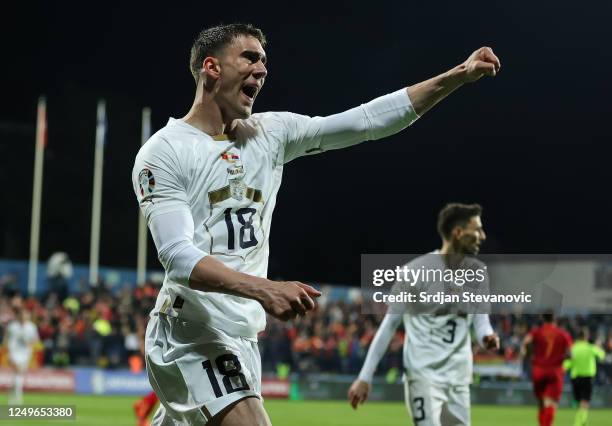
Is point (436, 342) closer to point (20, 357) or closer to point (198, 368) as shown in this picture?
A: point (198, 368)

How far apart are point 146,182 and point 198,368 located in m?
0.89

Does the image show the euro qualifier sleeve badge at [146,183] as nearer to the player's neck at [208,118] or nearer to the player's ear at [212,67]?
the player's neck at [208,118]

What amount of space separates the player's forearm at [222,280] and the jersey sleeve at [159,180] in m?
0.37

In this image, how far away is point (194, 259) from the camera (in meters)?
4.20

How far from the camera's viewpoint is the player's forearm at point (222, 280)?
405cm

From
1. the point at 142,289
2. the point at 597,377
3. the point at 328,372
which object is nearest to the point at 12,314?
the point at 142,289

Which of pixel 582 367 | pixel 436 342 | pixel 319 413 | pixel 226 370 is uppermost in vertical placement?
pixel 436 342

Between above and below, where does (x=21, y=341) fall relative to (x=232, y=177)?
below

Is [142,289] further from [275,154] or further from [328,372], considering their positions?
[275,154]

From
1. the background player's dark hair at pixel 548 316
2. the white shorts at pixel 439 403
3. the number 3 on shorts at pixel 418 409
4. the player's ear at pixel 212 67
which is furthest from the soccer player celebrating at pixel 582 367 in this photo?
the player's ear at pixel 212 67

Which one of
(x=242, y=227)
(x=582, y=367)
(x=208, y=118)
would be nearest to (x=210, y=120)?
(x=208, y=118)

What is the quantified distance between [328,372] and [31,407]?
37.7 ft

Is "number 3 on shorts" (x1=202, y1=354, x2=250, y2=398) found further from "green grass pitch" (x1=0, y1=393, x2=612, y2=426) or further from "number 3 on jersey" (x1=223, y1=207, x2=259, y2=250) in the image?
"green grass pitch" (x1=0, y1=393, x2=612, y2=426)

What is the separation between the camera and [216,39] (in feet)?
15.8
